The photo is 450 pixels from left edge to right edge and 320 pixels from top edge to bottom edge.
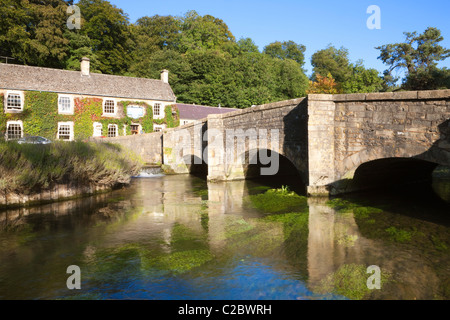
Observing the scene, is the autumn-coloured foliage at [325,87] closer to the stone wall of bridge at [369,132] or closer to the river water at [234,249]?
the river water at [234,249]

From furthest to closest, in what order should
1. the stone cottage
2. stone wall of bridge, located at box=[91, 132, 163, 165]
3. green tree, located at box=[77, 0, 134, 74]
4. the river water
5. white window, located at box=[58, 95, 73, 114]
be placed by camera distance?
green tree, located at box=[77, 0, 134, 74] → white window, located at box=[58, 95, 73, 114] → the stone cottage → stone wall of bridge, located at box=[91, 132, 163, 165] → the river water

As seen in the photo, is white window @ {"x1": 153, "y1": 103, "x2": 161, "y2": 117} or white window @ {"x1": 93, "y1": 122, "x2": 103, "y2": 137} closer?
white window @ {"x1": 93, "y1": 122, "x2": 103, "y2": 137}

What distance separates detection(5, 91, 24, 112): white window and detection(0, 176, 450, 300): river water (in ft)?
65.4

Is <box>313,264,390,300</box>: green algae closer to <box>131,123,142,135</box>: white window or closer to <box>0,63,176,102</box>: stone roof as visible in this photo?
<box>131,123,142,135</box>: white window

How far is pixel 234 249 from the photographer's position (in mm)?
5703

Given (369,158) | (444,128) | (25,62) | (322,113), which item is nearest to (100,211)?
(322,113)

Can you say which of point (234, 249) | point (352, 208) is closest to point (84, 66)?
point (352, 208)

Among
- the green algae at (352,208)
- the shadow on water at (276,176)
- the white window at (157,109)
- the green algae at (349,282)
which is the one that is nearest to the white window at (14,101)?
the white window at (157,109)

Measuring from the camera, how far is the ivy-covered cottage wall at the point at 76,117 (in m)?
25.7

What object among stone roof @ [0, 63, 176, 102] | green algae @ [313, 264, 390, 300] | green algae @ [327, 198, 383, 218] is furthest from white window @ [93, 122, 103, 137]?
green algae @ [313, 264, 390, 300]

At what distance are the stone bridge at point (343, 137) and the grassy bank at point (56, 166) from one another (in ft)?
14.8

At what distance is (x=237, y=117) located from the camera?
43.9 feet

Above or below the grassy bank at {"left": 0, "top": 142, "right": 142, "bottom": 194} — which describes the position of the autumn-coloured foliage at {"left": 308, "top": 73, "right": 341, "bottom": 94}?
above

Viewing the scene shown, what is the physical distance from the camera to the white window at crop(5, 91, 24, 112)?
25.0m
